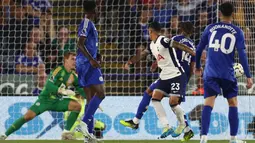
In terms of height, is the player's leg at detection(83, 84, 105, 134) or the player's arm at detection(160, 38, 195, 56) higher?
the player's arm at detection(160, 38, 195, 56)

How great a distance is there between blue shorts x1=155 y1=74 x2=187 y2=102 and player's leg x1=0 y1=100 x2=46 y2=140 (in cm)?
235

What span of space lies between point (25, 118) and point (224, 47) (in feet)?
14.8

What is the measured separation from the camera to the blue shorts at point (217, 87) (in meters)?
10.5

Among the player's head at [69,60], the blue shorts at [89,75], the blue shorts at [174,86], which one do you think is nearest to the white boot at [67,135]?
the player's head at [69,60]

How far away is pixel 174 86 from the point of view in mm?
12555

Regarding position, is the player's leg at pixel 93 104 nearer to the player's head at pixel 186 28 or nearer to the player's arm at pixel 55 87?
the player's head at pixel 186 28

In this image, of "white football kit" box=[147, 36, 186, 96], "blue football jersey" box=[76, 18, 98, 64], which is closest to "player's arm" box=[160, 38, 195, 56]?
"white football kit" box=[147, 36, 186, 96]

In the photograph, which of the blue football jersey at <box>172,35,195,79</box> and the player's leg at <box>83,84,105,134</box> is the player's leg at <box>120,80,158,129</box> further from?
the player's leg at <box>83,84,105,134</box>

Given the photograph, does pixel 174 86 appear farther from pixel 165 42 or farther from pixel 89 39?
pixel 89 39

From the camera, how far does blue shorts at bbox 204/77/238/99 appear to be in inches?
415

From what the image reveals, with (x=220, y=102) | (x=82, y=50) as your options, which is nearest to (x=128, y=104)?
(x=220, y=102)

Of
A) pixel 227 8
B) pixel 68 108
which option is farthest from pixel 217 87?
pixel 68 108

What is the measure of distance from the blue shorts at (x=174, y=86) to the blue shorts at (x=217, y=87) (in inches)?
73.4

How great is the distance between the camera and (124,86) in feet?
55.5
